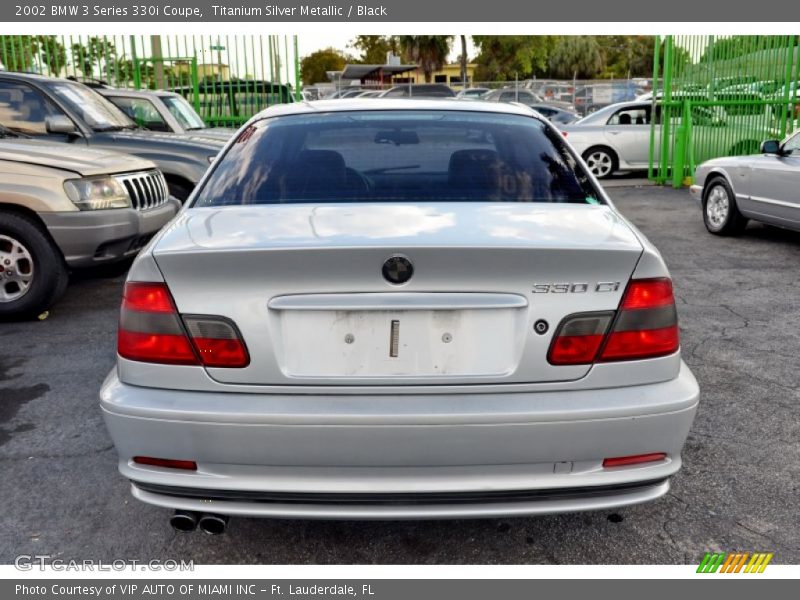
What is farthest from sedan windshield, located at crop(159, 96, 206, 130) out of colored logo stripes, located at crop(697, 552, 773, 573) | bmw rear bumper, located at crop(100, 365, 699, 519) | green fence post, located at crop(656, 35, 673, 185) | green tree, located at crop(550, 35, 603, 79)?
green tree, located at crop(550, 35, 603, 79)

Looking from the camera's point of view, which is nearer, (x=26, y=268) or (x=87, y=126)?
(x=26, y=268)

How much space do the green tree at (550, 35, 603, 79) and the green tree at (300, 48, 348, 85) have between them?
26.9 metres

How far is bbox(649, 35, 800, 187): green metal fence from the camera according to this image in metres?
13.3

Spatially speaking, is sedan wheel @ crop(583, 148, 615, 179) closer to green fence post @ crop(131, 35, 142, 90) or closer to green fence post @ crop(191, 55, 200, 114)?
green fence post @ crop(191, 55, 200, 114)

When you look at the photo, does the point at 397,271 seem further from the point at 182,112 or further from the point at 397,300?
the point at 182,112

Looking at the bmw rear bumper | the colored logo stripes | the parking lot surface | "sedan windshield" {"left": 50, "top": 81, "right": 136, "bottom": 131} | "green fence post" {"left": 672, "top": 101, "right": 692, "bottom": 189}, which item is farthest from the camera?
"green fence post" {"left": 672, "top": 101, "right": 692, "bottom": 189}

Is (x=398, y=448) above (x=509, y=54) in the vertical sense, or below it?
below

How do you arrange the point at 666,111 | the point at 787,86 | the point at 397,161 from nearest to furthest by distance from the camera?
the point at 397,161 < the point at 787,86 < the point at 666,111

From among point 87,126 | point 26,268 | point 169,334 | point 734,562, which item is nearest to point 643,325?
point 734,562

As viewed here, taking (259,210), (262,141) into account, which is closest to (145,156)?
(262,141)

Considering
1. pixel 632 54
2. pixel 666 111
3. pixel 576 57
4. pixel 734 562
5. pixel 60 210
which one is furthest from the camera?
pixel 632 54

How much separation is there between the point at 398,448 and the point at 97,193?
4394 mm

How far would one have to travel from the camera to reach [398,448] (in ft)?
7.22

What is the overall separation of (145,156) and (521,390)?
6.75 metres
